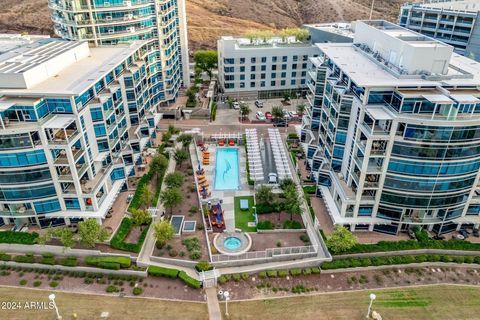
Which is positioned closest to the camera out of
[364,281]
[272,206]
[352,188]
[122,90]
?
[364,281]

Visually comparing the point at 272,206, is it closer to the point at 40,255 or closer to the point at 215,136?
the point at 215,136

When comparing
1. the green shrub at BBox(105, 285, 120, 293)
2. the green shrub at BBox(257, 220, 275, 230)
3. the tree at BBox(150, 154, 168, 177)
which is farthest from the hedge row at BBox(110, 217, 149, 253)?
the green shrub at BBox(257, 220, 275, 230)

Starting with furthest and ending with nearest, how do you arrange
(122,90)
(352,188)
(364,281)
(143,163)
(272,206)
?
(143,163) → (122,90) → (272,206) → (352,188) → (364,281)

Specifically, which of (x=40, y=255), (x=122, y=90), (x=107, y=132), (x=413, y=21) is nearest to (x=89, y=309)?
Result: (x=40, y=255)

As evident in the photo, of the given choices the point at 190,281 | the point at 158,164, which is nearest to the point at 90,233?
the point at 190,281

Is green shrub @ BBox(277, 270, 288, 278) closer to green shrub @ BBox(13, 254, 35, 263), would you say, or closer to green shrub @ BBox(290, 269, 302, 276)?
green shrub @ BBox(290, 269, 302, 276)

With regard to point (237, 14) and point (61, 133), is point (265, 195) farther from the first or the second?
point (237, 14)
